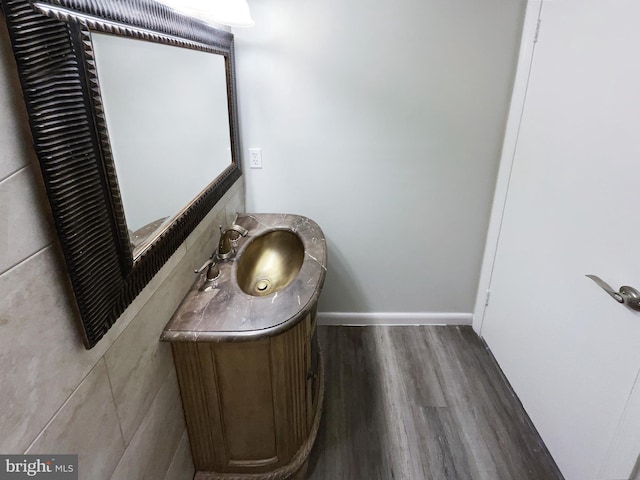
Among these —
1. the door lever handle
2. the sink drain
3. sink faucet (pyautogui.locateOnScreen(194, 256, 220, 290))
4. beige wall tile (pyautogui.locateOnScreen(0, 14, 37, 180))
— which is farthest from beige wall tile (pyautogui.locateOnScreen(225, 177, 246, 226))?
the door lever handle

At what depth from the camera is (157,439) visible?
1.10 m

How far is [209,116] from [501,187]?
1.58 meters

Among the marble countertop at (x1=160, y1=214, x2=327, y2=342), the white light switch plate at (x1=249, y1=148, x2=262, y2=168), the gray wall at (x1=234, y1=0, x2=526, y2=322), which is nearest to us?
the marble countertop at (x1=160, y1=214, x2=327, y2=342)

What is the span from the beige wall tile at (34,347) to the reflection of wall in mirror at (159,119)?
286 mm

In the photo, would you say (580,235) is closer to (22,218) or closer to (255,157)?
(255,157)

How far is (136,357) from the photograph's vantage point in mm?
971

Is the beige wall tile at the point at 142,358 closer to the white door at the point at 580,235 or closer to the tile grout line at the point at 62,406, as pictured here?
the tile grout line at the point at 62,406

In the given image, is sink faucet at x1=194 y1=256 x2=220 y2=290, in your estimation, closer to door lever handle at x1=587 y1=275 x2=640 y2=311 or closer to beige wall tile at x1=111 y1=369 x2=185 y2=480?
beige wall tile at x1=111 y1=369 x2=185 y2=480

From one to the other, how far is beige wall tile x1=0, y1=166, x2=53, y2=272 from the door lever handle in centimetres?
156

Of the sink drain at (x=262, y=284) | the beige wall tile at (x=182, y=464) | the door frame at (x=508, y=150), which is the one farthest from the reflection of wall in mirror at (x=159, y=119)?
the door frame at (x=508, y=150)

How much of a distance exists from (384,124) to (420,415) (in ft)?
5.01

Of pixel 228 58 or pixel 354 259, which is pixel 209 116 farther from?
pixel 354 259

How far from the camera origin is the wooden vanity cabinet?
1216mm

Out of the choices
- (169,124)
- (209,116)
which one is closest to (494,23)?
(209,116)
